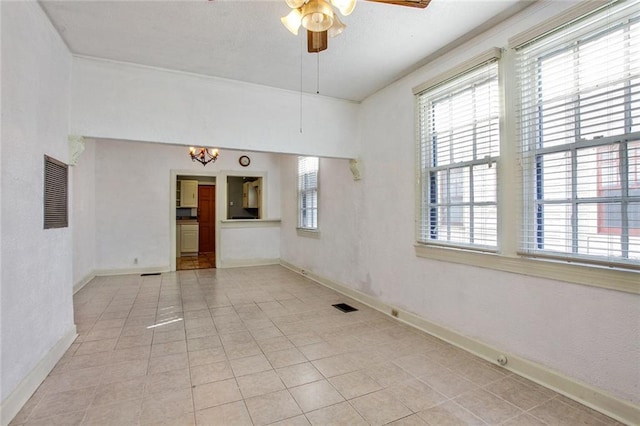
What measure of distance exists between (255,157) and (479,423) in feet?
20.7

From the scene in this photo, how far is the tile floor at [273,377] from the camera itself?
1.85 metres

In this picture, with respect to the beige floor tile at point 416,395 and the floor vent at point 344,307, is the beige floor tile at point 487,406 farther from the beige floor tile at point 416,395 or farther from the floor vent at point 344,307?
the floor vent at point 344,307

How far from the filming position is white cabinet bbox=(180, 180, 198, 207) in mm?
8891

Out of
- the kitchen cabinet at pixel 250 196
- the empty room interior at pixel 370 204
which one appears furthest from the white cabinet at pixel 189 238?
the empty room interior at pixel 370 204

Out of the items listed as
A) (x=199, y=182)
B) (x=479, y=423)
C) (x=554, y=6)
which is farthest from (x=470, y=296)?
(x=199, y=182)

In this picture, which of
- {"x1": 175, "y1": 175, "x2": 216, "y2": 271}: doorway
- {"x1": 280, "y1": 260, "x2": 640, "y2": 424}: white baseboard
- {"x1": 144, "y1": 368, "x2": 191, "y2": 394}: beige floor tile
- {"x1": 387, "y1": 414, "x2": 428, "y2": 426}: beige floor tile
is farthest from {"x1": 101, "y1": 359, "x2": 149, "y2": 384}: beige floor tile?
{"x1": 175, "y1": 175, "x2": 216, "y2": 271}: doorway

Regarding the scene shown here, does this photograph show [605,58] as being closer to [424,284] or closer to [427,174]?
[427,174]

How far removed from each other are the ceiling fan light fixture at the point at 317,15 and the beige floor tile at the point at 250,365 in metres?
2.35

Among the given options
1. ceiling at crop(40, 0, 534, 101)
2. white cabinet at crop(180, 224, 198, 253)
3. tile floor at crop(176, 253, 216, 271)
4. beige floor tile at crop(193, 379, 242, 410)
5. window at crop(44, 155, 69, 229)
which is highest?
ceiling at crop(40, 0, 534, 101)

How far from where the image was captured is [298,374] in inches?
91.7

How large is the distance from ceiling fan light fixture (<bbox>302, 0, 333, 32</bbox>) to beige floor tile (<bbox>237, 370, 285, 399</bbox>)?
2251mm

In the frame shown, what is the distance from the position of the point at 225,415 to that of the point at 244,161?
571 centimetres

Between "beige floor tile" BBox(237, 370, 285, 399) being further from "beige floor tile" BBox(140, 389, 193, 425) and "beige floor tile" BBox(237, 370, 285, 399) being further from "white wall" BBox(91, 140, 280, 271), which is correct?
"white wall" BBox(91, 140, 280, 271)

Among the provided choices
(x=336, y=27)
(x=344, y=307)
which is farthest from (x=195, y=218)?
(x=336, y=27)
